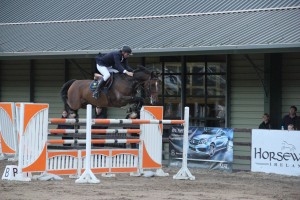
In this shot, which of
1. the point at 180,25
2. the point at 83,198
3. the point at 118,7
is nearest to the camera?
the point at 83,198

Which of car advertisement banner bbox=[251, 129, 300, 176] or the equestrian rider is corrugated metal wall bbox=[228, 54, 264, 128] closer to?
car advertisement banner bbox=[251, 129, 300, 176]

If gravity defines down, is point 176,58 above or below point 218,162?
above

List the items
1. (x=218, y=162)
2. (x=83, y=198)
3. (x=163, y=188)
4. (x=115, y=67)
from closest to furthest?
(x=83, y=198) → (x=163, y=188) → (x=115, y=67) → (x=218, y=162)

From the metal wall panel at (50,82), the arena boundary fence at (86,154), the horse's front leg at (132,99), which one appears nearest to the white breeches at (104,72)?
the horse's front leg at (132,99)

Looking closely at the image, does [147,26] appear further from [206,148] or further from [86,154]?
[86,154]

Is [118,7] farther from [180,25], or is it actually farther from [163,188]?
[163,188]

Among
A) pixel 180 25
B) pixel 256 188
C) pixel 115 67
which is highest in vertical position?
pixel 180 25

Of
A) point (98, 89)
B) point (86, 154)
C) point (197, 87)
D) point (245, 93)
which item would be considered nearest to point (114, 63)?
point (98, 89)

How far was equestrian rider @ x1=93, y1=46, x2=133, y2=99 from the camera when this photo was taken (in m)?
16.1

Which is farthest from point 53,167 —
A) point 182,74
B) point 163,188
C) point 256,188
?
point 182,74

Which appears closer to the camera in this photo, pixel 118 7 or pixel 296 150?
pixel 296 150

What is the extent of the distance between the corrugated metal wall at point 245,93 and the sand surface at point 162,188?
9.77ft

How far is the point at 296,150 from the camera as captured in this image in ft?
57.2

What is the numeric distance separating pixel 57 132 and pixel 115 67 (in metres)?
2.07
